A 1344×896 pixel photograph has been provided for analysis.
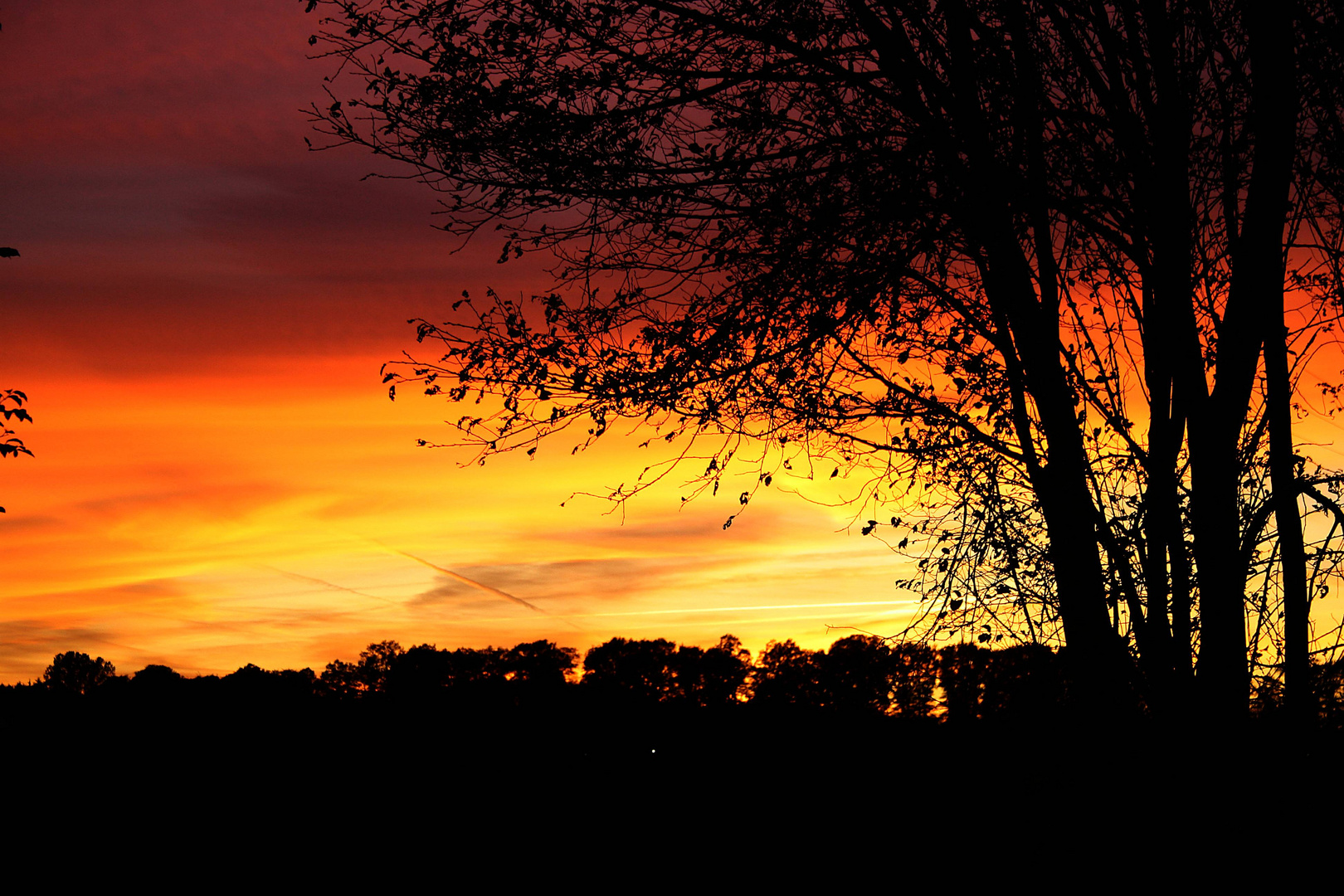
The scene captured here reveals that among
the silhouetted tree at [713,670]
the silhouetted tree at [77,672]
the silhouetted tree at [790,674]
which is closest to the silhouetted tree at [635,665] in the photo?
the silhouetted tree at [713,670]

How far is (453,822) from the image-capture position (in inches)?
673

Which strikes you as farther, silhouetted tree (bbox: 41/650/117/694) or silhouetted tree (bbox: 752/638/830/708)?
silhouetted tree (bbox: 41/650/117/694)

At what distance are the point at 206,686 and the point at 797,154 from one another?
93.5 feet

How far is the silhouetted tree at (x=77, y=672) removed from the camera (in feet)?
278

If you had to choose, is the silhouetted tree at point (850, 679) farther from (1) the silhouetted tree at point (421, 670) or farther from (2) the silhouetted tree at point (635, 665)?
(1) the silhouetted tree at point (421, 670)

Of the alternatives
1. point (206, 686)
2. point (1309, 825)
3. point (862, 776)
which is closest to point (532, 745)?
→ point (862, 776)

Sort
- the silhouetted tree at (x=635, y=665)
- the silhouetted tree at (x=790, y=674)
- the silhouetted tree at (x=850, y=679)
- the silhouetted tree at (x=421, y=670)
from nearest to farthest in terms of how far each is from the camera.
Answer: the silhouetted tree at (x=850, y=679), the silhouetted tree at (x=790, y=674), the silhouetted tree at (x=421, y=670), the silhouetted tree at (x=635, y=665)

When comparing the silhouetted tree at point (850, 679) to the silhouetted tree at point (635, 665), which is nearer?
the silhouetted tree at point (850, 679)

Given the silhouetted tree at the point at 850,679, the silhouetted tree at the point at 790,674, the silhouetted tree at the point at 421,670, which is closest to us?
the silhouetted tree at the point at 850,679

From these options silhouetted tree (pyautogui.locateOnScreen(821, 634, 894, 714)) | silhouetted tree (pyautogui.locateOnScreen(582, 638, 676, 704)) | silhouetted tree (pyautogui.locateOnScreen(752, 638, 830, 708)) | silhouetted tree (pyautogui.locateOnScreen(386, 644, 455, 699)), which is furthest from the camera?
silhouetted tree (pyautogui.locateOnScreen(582, 638, 676, 704))

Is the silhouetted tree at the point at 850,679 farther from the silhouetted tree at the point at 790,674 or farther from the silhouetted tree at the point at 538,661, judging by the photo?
the silhouetted tree at the point at 538,661

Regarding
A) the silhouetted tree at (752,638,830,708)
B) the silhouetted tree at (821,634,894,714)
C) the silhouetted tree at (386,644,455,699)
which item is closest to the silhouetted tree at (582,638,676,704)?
the silhouetted tree at (752,638,830,708)

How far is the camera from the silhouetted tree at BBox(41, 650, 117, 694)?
8462 centimetres

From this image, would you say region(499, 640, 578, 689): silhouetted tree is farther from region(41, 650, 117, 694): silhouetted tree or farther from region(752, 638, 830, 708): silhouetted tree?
region(41, 650, 117, 694): silhouetted tree
